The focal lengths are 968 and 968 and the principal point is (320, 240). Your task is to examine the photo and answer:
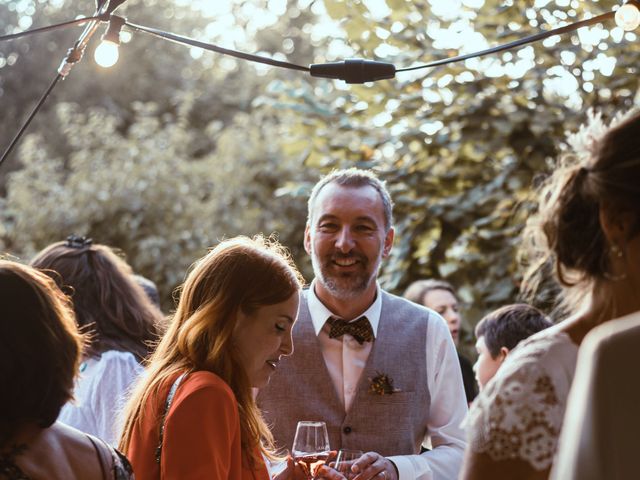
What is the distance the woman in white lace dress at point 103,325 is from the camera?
372cm

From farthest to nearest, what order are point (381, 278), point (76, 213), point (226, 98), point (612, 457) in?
point (226, 98) → point (76, 213) → point (381, 278) → point (612, 457)

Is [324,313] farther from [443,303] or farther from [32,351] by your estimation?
[443,303]

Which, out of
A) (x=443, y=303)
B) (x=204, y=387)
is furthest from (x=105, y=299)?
(x=443, y=303)

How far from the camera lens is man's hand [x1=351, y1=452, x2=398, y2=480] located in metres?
2.96

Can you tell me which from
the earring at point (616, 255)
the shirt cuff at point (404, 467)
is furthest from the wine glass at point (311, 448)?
the earring at point (616, 255)

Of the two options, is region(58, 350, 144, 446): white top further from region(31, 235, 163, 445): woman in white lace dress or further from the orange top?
the orange top

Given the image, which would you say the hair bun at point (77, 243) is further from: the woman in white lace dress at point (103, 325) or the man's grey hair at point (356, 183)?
the man's grey hair at point (356, 183)

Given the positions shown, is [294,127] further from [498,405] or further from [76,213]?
[76,213]

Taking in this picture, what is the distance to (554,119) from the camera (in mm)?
6082

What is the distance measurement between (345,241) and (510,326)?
97 centimetres

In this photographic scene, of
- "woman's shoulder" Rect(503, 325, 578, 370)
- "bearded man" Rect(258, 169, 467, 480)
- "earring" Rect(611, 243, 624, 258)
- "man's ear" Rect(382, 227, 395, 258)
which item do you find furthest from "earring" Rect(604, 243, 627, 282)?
"man's ear" Rect(382, 227, 395, 258)

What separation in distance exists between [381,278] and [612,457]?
16.6 feet

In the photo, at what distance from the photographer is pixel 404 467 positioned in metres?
3.34

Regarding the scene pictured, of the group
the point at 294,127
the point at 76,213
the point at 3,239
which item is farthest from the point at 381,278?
Result: the point at 3,239
